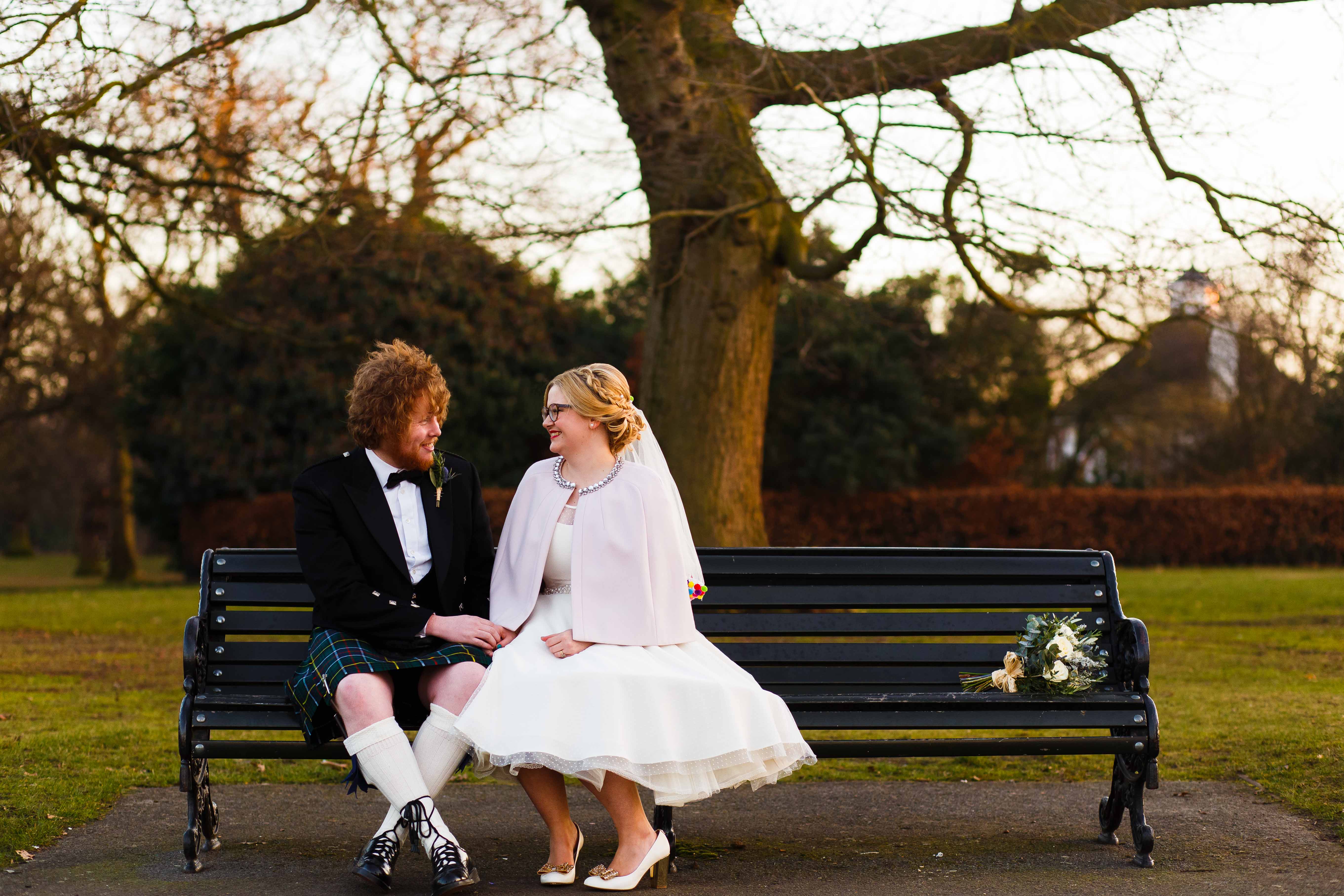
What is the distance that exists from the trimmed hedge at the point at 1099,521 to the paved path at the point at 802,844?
17.1 metres

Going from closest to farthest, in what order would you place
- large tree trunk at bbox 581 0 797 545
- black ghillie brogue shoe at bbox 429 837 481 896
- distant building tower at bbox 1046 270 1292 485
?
black ghillie brogue shoe at bbox 429 837 481 896
large tree trunk at bbox 581 0 797 545
distant building tower at bbox 1046 270 1292 485

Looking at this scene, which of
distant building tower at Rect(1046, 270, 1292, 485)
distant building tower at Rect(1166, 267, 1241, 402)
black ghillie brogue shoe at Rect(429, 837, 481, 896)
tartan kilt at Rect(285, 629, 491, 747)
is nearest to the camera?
black ghillie brogue shoe at Rect(429, 837, 481, 896)

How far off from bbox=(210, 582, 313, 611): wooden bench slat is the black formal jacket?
34 cm

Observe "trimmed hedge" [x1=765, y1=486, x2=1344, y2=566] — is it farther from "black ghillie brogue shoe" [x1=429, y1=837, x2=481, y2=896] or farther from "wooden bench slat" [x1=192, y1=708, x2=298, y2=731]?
"black ghillie brogue shoe" [x1=429, y1=837, x2=481, y2=896]

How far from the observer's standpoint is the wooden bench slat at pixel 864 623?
4688mm

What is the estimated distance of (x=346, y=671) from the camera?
402cm

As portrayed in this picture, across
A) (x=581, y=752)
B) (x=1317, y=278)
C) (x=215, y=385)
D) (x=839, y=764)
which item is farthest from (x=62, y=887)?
(x=215, y=385)

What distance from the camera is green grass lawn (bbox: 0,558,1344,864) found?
521cm

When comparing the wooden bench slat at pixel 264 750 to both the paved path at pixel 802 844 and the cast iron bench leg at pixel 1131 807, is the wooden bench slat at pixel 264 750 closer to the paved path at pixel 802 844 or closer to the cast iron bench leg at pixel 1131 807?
the paved path at pixel 802 844

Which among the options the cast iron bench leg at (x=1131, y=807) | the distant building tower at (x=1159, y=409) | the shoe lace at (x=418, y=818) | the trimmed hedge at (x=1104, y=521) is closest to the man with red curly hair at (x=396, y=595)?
the shoe lace at (x=418, y=818)

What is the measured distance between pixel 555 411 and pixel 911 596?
1.54 metres

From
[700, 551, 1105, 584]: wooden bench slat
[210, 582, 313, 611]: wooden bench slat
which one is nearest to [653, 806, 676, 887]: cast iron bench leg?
[700, 551, 1105, 584]: wooden bench slat

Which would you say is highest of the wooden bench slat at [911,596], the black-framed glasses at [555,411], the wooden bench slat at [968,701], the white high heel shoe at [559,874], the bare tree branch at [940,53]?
the bare tree branch at [940,53]

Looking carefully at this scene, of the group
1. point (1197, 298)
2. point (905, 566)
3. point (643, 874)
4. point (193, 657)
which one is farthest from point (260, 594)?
point (1197, 298)
